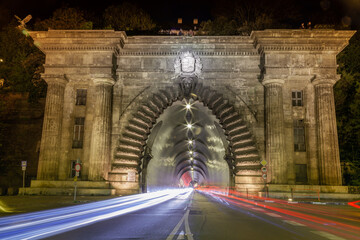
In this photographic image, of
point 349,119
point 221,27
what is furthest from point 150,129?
point 221,27

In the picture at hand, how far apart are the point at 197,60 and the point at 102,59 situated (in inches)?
329

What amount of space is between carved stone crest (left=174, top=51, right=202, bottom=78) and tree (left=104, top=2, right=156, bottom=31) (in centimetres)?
2784

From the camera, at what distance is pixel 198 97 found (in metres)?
31.1

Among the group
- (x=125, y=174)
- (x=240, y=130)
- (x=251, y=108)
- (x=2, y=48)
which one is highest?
(x=2, y=48)

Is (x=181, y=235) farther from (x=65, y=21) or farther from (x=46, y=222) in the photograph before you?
(x=65, y=21)

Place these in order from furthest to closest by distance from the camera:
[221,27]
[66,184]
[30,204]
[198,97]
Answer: [221,27] → [198,97] → [66,184] → [30,204]

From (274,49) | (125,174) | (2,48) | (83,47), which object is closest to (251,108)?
(274,49)

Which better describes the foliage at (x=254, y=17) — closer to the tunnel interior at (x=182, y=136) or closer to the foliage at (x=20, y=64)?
the tunnel interior at (x=182, y=136)

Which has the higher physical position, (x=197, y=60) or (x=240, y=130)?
(x=197, y=60)

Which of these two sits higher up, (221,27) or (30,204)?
(221,27)

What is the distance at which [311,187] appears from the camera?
28031 millimetres

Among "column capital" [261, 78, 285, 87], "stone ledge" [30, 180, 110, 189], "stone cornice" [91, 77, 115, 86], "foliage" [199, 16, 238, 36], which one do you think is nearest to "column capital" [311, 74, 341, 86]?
"column capital" [261, 78, 285, 87]

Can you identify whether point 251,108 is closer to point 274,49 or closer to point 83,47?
point 274,49

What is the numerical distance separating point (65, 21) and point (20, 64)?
941 cm
